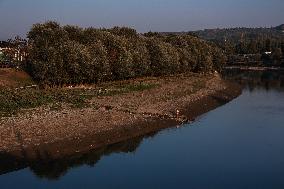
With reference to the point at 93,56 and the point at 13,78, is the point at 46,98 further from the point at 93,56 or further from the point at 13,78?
the point at 93,56

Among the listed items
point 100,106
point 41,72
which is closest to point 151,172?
point 100,106

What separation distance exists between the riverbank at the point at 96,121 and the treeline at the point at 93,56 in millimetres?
3496

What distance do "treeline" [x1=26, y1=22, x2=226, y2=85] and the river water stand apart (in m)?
19.3

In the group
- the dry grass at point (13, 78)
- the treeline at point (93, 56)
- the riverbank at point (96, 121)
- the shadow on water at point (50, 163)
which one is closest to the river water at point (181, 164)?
the shadow on water at point (50, 163)

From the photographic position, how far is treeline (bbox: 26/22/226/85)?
60.6 metres

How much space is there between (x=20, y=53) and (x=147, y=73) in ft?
70.9

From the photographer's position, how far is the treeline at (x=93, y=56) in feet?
199

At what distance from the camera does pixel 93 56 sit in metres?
66.0

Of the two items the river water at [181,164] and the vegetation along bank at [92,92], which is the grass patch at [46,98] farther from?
the river water at [181,164]

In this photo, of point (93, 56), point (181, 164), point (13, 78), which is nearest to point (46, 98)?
point (13, 78)

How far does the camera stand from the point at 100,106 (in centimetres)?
4972

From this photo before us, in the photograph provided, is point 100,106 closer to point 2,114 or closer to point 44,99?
point 44,99

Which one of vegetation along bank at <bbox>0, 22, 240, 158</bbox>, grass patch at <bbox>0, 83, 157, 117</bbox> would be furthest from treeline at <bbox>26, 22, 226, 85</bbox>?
grass patch at <bbox>0, 83, 157, 117</bbox>

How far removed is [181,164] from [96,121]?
11.9m
